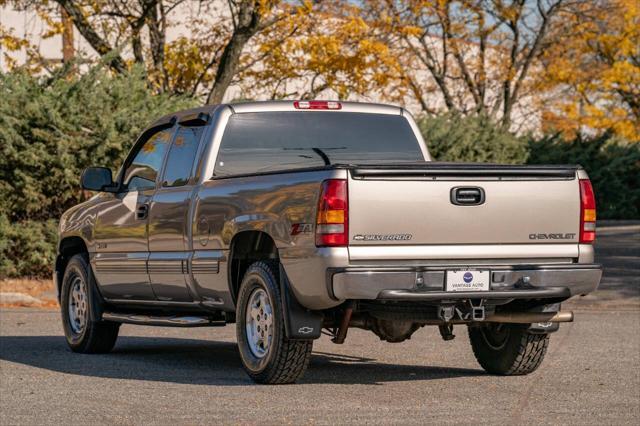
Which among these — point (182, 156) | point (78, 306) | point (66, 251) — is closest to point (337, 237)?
point (182, 156)

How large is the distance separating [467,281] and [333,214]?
1017 millimetres

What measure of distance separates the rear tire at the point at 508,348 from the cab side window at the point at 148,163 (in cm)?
296

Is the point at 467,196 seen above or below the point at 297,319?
above

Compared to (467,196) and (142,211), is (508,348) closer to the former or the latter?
(467,196)

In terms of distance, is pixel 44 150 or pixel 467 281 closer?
pixel 467 281

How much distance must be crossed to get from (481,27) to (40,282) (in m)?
25.8

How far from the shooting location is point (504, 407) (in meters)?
8.05

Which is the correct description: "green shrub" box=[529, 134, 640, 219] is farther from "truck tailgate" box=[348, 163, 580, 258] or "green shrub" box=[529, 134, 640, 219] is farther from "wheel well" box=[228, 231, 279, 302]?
"truck tailgate" box=[348, 163, 580, 258]

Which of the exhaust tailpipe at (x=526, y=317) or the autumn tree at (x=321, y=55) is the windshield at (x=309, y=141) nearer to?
the exhaust tailpipe at (x=526, y=317)

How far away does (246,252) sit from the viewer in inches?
370

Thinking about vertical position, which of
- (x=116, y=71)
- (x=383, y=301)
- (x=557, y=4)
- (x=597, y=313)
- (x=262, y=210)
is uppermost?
(x=557, y=4)

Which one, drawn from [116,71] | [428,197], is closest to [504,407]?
[428,197]

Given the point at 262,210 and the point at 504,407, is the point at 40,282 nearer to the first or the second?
the point at 262,210

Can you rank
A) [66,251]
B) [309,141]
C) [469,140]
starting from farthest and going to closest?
[469,140] → [66,251] → [309,141]
